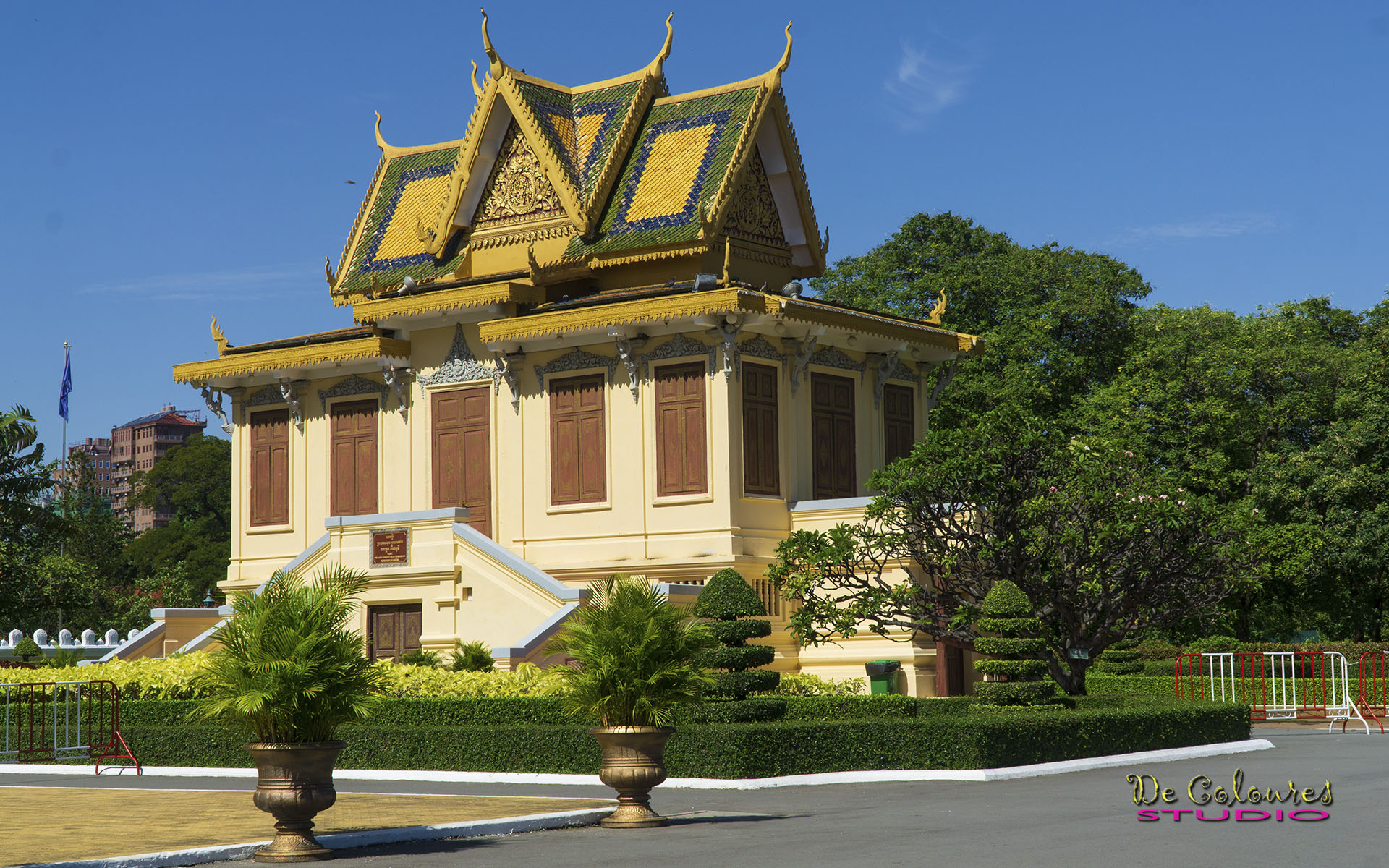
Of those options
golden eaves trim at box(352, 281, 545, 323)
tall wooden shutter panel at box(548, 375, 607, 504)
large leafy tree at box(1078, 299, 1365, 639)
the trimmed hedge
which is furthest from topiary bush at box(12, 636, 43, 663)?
large leafy tree at box(1078, 299, 1365, 639)

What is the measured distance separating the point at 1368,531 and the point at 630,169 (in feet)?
69.4

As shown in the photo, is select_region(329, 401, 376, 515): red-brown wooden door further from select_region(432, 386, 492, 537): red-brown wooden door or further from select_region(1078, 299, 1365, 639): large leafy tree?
select_region(1078, 299, 1365, 639): large leafy tree

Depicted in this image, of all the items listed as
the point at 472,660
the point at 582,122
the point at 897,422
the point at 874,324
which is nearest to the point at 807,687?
the point at 472,660

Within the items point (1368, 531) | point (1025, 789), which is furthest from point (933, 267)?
point (1025, 789)

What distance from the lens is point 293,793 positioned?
40.1 ft

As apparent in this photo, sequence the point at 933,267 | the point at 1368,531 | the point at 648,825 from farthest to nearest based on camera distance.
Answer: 1. the point at 933,267
2. the point at 1368,531
3. the point at 648,825

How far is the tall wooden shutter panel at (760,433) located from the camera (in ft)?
94.8

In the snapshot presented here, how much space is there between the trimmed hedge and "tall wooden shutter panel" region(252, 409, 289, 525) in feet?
41.5

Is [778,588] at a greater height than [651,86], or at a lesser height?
lesser

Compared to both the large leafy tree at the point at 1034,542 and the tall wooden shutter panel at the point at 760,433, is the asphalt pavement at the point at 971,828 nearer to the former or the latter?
the large leafy tree at the point at 1034,542

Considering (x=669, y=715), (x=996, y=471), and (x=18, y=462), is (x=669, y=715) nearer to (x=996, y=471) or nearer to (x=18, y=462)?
(x=996, y=471)

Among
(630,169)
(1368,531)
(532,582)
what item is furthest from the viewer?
(1368,531)

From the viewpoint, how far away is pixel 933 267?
4825 cm

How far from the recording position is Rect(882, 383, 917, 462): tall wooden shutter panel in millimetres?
32438
